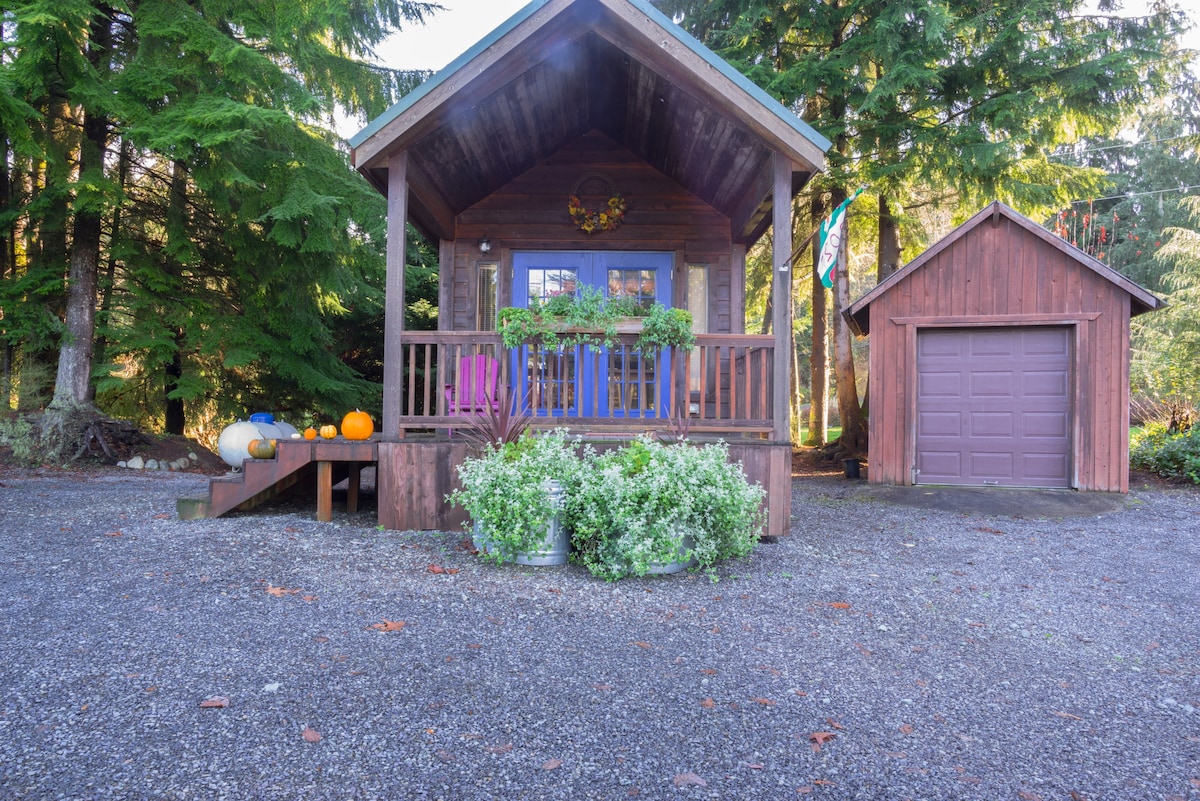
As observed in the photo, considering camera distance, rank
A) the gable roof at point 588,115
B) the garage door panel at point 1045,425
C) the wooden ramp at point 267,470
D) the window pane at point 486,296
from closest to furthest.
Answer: the gable roof at point 588,115 → the wooden ramp at point 267,470 → the window pane at point 486,296 → the garage door panel at point 1045,425

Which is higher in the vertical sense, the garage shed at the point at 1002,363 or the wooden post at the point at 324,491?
the garage shed at the point at 1002,363

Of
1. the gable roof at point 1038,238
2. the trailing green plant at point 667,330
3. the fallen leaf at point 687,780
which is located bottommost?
the fallen leaf at point 687,780

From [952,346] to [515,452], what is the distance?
6.92m

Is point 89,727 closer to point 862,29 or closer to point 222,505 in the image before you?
point 222,505

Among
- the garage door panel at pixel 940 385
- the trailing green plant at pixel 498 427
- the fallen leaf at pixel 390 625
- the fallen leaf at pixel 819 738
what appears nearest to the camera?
the fallen leaf at pixel 819 738

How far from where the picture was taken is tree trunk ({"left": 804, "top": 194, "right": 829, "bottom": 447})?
13.1 metres

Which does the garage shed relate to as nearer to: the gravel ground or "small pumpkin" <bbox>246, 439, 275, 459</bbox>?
the gravel ground

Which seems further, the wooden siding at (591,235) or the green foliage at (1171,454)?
the green foliage at (1171,454)

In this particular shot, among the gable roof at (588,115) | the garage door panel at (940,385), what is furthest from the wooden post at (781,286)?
the garage door panel at (940,385)

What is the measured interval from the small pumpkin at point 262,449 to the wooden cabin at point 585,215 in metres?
0.27

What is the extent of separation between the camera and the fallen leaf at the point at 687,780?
2123mm

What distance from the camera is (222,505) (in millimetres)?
5738

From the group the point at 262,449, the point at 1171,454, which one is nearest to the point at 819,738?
the point at 262,449

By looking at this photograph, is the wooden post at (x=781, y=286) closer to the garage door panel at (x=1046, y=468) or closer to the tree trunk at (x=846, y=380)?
the garage door panel at (x=1046, y=468)
